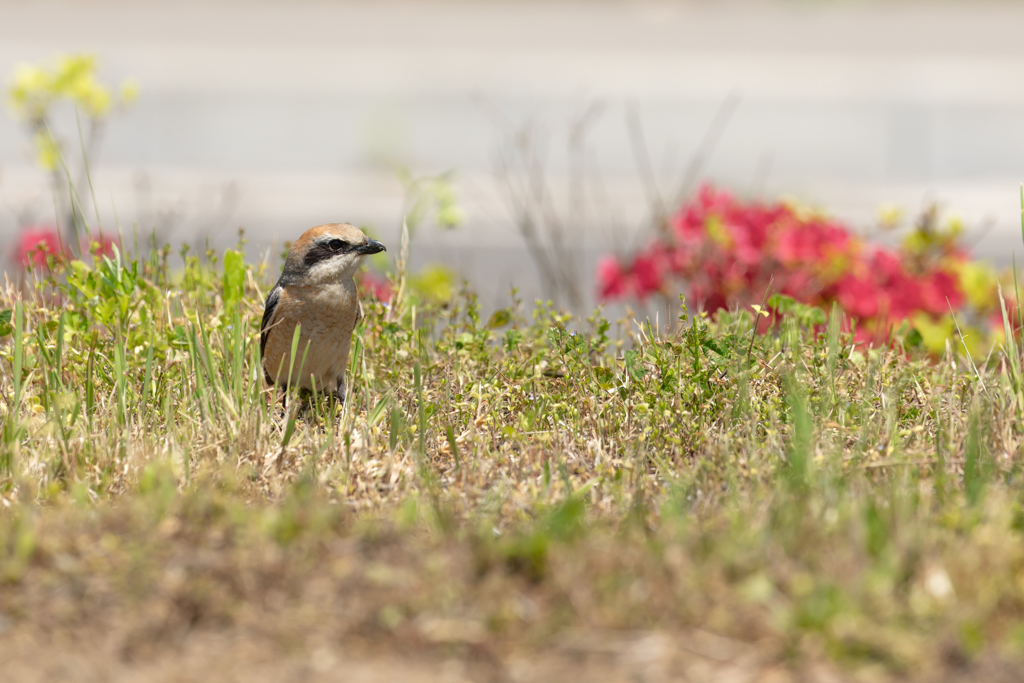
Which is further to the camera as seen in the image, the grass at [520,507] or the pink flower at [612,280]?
the pink flower at [612,280]

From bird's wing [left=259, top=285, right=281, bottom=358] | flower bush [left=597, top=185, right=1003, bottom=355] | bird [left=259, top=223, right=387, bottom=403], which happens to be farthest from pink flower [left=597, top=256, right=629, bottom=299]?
bird's wing [left=259, top=285, right=281, bottom=358]

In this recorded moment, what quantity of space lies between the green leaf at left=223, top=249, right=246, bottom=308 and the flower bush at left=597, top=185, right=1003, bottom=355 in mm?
2041

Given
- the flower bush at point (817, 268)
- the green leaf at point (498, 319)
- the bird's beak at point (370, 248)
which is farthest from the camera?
the flower bush at point (817, 268)

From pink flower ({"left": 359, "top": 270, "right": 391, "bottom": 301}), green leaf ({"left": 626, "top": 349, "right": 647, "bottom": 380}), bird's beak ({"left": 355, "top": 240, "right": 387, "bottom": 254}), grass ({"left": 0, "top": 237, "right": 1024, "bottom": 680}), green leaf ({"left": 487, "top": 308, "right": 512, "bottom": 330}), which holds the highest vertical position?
bird's beak ({"left": 355, "top": 240, "right": 387, "bottom": 254})

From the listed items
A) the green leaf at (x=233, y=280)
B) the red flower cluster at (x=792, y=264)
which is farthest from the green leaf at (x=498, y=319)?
the red flower cluster at (x=792, y=264)

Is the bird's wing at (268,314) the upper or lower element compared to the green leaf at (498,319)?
upper

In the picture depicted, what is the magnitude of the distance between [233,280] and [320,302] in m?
0.49

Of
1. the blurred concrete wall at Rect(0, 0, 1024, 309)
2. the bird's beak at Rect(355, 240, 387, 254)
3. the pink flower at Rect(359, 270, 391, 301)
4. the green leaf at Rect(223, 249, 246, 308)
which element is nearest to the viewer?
the bird's beak at Rect(355, 240, 387, 254)

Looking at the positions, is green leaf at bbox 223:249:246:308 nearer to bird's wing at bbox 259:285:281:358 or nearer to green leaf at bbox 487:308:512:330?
bird's wing at bbox 259:285:281:358

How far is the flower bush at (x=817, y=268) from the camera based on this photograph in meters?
5.11

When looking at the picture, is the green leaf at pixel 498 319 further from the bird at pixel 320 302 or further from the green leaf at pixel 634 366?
the green leaf at pixel 634 366

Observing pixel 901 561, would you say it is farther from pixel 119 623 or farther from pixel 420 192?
pixel 420 192

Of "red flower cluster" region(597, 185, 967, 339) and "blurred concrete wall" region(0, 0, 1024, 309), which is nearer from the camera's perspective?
"red flower cluster" region(597, 185, 967, 339)

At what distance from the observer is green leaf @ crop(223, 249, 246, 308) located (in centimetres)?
431
